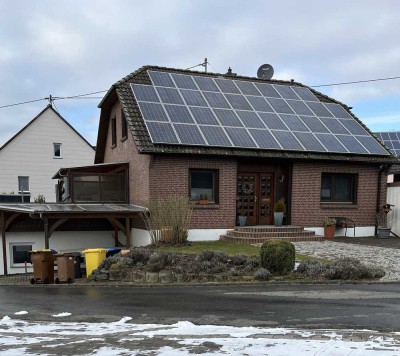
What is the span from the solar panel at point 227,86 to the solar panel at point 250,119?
1793mm

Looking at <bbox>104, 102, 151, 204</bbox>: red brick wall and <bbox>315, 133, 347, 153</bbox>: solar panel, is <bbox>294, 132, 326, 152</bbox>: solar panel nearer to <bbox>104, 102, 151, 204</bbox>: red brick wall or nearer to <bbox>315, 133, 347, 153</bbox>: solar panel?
<bbox>315, 133, 347, 153</bbox>: solar panel

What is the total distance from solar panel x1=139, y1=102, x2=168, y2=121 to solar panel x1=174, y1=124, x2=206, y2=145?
786mm

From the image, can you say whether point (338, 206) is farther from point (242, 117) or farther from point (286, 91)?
point (286, 91)

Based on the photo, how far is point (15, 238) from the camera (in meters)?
15.4

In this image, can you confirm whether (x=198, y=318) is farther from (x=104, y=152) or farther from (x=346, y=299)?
(x=104, y=152)

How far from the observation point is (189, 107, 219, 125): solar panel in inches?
601

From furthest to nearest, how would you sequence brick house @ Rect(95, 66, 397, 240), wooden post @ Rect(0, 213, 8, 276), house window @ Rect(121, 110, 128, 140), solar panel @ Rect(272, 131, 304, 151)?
house window @ Rect(121, 110, 128, 140) → solar panel @ Rect(272, 131, 304, 151) → wooden post @ Rect(0, 213, 8, 276) → brick house @ Rect(95, 66, 397, 240)

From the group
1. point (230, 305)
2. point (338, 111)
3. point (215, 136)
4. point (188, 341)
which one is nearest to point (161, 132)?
point (215, 136)

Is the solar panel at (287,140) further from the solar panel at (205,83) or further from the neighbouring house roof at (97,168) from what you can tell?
the neighbouring house roof at (97,168)

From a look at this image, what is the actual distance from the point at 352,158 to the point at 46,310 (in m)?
12.8

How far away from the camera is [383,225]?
16.0 m

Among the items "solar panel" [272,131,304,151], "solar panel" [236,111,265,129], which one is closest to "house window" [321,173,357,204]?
"solar panel" [272,131,304,151]

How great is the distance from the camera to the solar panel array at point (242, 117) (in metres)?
14.6

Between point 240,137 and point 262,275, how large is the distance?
7.33m
